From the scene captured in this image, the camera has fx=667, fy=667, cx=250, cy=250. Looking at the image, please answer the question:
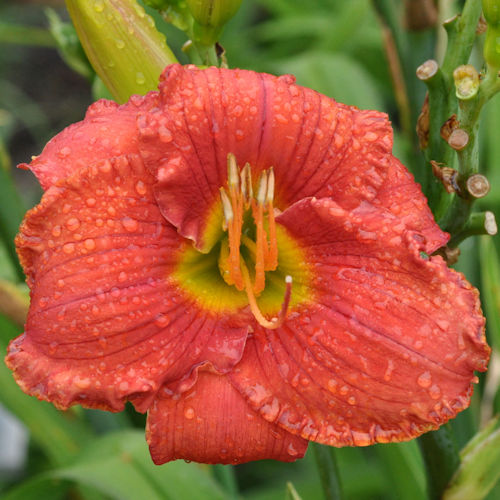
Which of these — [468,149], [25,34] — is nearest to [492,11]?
[468,149]

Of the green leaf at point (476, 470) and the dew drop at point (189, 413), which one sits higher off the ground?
the dew drop at point (189, 413)

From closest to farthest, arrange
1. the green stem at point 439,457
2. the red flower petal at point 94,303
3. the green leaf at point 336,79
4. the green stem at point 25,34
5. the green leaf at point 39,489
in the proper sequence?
the red flower petal at point 94,303, the green stem at point 439,457, the green leaf at point 39,489, the green leaf at point 336,79, the green stem at point 25,34

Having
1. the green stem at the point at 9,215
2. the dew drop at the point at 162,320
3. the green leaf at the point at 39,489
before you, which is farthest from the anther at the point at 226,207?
the green leaf at the point at 39,489

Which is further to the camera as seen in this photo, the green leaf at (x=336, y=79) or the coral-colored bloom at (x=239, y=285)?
the green leaf at (x=336, y=79)

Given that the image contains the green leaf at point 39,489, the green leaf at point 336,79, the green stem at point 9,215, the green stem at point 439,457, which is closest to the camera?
the green stem at point 439,457

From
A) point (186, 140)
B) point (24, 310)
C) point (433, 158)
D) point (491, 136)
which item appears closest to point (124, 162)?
point (186, 140)

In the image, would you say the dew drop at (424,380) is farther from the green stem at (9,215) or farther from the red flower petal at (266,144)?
the green stem at (9,215)

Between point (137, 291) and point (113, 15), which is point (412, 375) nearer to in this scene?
point (137, 291)
